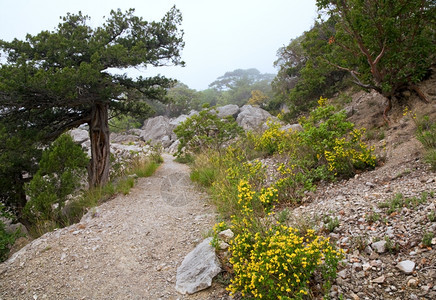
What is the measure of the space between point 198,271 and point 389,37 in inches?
240

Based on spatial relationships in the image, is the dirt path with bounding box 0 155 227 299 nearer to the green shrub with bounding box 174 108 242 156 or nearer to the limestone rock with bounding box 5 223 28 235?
the limestone rock with bounding box 5 223 28 235

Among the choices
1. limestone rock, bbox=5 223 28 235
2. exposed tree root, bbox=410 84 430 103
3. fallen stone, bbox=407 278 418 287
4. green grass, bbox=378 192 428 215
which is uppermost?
exposed tree root, bbox=410 84 430 103

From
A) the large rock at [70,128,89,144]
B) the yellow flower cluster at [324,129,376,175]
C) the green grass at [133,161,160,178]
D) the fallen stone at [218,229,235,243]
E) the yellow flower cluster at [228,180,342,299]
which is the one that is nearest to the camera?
the yellow flower cluster at [228,180,342,299]

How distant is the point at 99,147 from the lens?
7629mm

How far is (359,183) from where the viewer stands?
152 inches

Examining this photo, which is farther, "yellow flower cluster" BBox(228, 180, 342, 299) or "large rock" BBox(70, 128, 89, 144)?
"large rock" BBox(70, 128, 89, 144)

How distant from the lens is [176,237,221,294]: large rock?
263 centimetres

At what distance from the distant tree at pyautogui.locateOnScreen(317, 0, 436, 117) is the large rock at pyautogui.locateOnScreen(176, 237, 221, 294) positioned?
5531mm

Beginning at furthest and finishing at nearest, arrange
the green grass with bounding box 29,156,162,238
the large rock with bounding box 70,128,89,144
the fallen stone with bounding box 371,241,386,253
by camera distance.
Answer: the large rock with bounding box 70,128,89,144
the green grass with bounding box 29,156,162,238
the fallen stone with bounding box 371,241,386,253

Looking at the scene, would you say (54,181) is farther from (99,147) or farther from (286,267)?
(286,267)

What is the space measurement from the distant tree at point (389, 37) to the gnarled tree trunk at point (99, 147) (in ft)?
21.3

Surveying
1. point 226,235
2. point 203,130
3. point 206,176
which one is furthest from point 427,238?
point 203,130

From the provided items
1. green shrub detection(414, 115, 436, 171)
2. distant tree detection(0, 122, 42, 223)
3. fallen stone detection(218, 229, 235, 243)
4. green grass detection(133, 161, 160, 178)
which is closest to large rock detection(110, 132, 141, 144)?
green grass detection(133, 161, 160, 178)

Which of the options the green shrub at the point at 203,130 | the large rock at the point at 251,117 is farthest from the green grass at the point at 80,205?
the large rock at the point at 251,117
